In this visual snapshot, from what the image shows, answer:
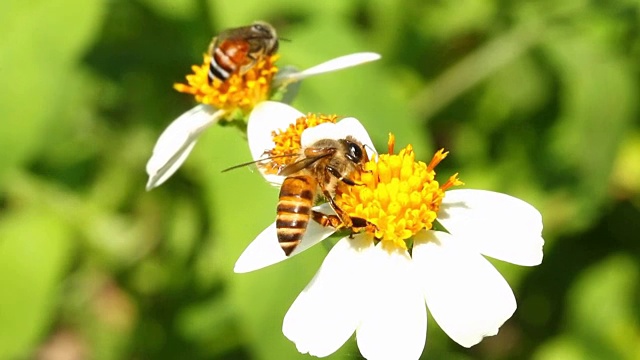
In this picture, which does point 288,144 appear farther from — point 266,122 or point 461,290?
point 461,290

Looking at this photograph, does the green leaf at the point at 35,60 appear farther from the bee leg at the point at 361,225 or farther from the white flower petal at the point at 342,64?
the bee leg at the point at 361,225

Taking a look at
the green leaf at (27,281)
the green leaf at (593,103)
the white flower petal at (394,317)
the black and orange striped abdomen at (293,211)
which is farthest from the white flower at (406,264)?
the green leaf at (27,281)

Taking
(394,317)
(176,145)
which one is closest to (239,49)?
(176,145)

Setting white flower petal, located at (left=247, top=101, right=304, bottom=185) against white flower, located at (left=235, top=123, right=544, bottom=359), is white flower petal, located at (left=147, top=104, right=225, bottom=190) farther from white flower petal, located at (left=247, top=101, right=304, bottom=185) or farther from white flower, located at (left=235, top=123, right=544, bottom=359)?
white flower, located at (left=235, top=123, right=544, bottom=359)

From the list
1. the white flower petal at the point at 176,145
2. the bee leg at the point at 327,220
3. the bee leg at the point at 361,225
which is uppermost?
the bee leg at the point at 327,220

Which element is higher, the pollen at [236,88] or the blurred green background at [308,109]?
the pollen at [236,88]

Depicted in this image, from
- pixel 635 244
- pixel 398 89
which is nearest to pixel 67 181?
pixel 398 89

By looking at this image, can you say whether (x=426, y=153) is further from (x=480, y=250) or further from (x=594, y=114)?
(x=480, y=250)
